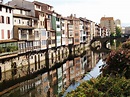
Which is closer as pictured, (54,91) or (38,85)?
(54,91)

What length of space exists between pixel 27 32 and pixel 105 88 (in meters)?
36.6

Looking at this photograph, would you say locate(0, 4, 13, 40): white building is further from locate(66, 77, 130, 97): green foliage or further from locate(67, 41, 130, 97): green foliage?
locate(66, 77, 130, 97): green foliage

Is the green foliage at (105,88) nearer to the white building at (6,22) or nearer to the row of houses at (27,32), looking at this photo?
the row of houses at (27,32)

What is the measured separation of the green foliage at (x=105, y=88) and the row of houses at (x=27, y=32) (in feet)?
82.2

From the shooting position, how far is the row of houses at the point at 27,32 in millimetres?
37656

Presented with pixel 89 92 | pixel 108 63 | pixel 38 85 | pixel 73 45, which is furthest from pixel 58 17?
pixel 89 92

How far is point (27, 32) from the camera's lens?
4538 cm

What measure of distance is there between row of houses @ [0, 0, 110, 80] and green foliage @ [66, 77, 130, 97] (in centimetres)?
2505

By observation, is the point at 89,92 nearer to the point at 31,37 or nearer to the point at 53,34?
the point at 31,37

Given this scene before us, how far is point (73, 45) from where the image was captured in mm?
83188

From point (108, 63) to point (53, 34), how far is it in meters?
47.7

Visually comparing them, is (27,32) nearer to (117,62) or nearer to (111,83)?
(117,62)

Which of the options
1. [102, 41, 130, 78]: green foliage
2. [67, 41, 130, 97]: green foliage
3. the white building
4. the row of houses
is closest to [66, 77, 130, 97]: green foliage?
[67, 41, 130, 97]: green foliage

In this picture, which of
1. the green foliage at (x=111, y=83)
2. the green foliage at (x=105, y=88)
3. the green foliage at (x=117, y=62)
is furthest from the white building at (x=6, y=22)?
the green foliage at (x=105, y=88)
